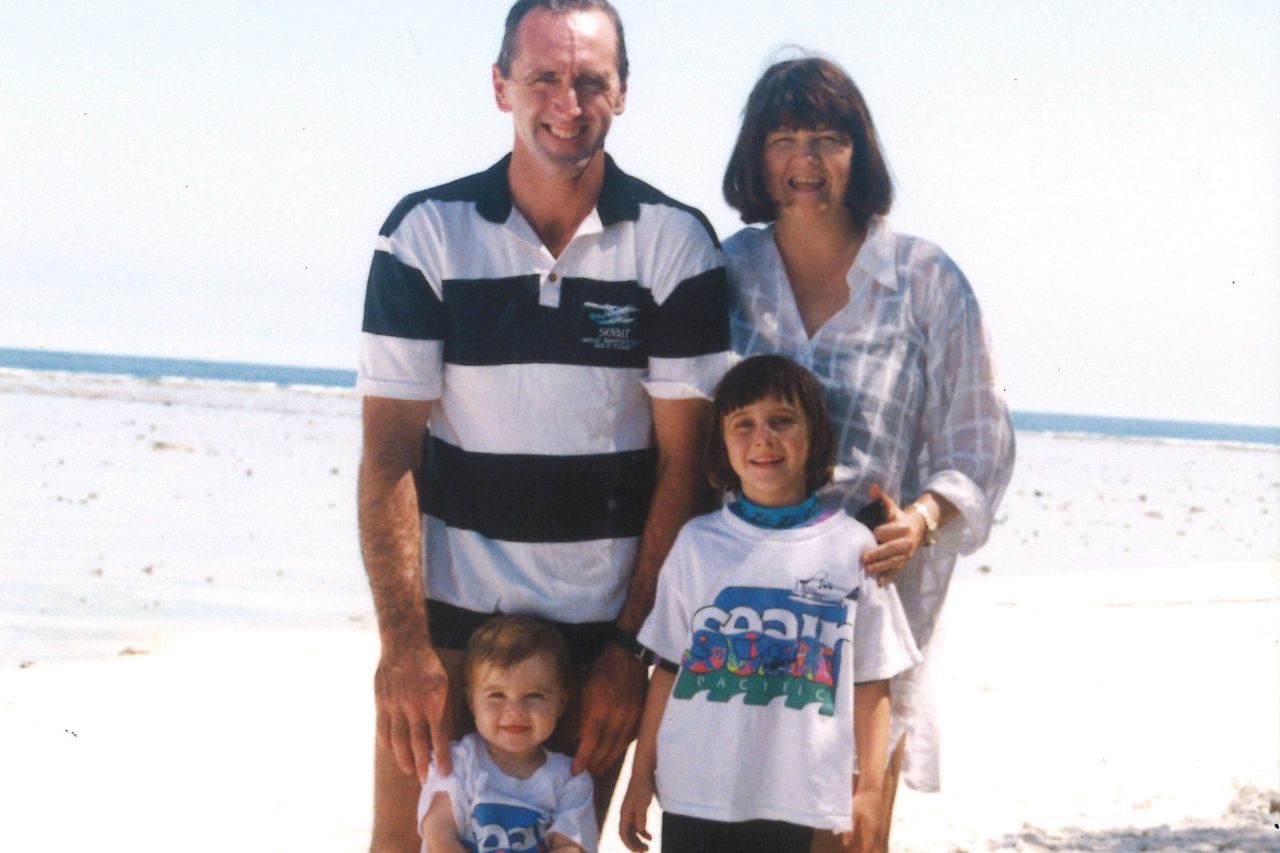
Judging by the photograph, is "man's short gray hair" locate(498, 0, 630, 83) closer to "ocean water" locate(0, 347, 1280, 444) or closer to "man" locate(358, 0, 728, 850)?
"man" locate(358, 0, 728, 850)

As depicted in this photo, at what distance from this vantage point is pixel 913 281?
314cm

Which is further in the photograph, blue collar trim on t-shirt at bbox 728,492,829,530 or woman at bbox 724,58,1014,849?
woman at bbox 724,58,1014,849

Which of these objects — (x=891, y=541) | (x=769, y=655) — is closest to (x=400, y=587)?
(x=769, y=655)

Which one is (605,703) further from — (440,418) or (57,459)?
Result: (57,459)

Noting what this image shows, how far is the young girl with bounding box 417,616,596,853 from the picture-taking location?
3041 millimetres

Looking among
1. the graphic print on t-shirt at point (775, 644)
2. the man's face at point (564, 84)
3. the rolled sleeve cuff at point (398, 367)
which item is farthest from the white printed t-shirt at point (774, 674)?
the man's face at point (564, 84)

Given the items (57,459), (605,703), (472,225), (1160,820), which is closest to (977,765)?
(1160,820)

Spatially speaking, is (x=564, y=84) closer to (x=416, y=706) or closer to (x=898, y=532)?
(x=898, y=532)

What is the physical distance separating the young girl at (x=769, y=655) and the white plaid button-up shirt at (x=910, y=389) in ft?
0.47

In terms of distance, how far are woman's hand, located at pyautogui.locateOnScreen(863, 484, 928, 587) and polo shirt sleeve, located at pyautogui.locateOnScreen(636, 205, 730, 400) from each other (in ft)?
1.52

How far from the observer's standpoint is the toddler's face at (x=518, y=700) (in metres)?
3.04

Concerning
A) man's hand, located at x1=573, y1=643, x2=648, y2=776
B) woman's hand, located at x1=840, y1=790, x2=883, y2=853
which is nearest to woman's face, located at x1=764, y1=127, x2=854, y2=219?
man's hand, located at x1=573, y1=643, x2=648, y2=776

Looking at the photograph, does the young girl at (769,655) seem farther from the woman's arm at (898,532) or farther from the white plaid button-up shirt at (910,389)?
the white plaid button-up shirt at (910,389)

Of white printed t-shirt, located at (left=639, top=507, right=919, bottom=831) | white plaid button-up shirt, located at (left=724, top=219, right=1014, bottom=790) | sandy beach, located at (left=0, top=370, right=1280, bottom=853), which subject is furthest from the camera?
sandy beach, located at (left=0, top=370, right=1280, bottom=853)
